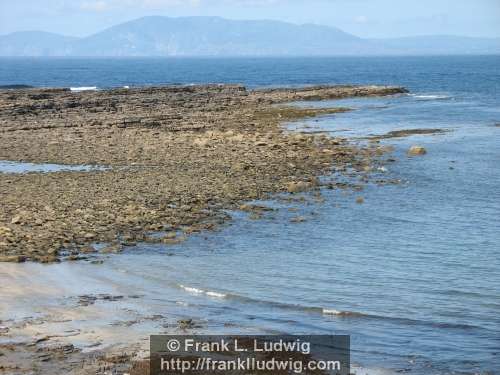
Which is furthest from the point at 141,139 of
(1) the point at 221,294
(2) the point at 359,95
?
(2) the point at 359,95

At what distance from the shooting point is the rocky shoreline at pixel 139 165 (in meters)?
21.5

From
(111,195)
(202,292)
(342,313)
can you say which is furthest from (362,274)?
(111,195)

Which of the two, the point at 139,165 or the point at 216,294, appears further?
the point at 139,165

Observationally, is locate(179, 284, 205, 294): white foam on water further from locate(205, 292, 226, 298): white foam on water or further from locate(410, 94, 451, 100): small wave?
locate(410, 94, 451, 100): small wave

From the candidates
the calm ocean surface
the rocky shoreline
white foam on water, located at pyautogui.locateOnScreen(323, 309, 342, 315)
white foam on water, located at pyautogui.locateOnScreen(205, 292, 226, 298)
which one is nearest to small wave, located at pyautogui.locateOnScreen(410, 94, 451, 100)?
the rocky shoreline

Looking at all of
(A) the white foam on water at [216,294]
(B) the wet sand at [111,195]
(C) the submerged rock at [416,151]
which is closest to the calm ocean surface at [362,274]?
(A) the white foam on water at [216,294]

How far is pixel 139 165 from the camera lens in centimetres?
3192

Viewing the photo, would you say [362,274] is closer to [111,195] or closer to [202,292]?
[202,292]

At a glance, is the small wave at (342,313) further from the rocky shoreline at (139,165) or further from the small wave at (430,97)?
the small wave at (430,97)

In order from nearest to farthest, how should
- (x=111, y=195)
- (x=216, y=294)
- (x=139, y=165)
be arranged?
(x=216, y=294)
(x=111, y=195)
(x=139, y=165)

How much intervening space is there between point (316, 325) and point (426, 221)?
10379 millimetres

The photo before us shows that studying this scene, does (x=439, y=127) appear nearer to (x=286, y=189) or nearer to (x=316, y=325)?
(x=286, y=189)

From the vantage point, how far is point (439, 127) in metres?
49.6

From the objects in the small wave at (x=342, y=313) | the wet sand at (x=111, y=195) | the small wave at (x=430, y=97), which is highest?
the small wave at (x=430, y=97)
